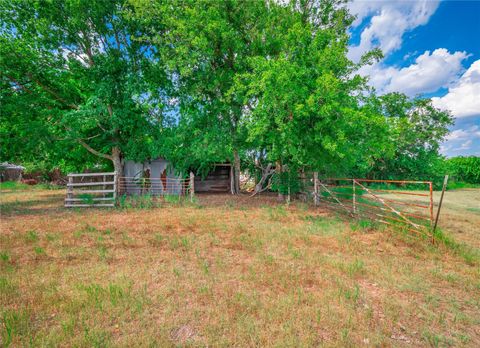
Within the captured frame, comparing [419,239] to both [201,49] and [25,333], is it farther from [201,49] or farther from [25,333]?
[201,49]

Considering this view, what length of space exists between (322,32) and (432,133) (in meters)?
26.8

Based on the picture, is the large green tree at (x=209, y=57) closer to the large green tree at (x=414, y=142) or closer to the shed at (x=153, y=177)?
the shed at (x=153, y=177)

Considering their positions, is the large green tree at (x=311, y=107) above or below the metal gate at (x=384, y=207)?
above

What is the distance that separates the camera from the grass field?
9.73 feet

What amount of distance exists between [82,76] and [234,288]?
16.9 metres

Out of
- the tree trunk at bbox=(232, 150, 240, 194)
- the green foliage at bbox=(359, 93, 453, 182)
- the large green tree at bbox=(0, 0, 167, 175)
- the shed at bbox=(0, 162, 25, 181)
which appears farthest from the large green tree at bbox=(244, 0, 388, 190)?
the shed at bbox=(0, 162, 25, 181)

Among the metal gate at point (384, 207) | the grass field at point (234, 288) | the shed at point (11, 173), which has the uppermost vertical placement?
the shed at point (11, 173)

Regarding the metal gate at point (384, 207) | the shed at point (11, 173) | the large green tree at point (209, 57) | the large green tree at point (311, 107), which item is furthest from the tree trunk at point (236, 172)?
the shed at point (11, 173)

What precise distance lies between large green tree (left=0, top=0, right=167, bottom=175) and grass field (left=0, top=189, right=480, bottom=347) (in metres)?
8.75

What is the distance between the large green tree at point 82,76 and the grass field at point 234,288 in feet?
28.7

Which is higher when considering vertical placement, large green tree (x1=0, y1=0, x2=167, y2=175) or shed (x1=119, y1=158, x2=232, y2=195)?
large green tree (x1=0, y1=0, x2=167, y2=175)

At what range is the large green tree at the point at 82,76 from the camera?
43.3ft

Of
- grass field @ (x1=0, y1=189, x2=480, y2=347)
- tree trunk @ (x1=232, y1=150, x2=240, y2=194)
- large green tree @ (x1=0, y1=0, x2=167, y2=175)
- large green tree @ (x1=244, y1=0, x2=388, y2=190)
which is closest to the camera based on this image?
grass field @ (x1=0, y1=189, x2=480, y2=347)

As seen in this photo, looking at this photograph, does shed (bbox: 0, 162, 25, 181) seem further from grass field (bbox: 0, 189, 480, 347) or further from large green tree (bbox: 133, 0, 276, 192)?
grass field (bbox: 0, 189, 480, 347)
